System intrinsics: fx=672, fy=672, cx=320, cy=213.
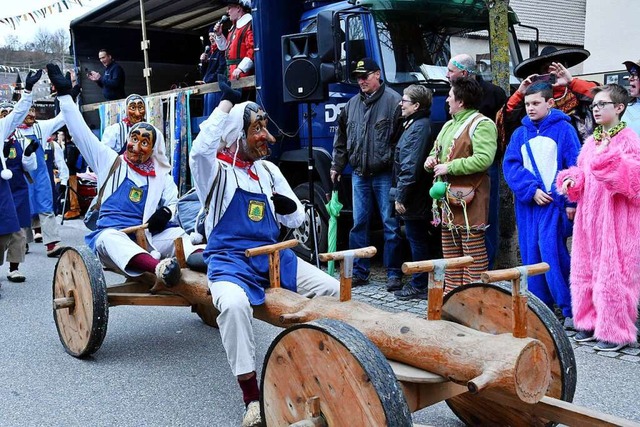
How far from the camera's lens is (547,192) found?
4.81 m

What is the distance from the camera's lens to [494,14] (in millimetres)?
6090

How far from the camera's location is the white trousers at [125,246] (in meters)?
4.61

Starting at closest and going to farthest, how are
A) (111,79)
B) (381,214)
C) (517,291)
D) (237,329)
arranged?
(517,291), (237,329), (381,214), (111,79)

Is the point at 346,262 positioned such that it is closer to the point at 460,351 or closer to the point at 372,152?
the point at 460,351

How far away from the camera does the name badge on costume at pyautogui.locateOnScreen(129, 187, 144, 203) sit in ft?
16.9

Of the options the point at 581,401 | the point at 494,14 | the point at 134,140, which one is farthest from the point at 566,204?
the point at 134,140

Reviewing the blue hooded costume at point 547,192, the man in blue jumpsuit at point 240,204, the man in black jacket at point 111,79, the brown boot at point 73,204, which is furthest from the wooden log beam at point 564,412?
the brown boot at point 73,204

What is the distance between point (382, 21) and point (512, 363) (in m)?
4.50

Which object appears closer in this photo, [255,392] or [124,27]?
[255,392]

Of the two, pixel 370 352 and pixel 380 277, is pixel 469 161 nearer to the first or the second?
pixel 380 277

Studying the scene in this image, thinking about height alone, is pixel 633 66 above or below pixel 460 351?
above

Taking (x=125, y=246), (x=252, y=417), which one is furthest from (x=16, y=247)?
(x=252, y=417)

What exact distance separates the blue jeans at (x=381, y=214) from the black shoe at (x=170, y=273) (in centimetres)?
246

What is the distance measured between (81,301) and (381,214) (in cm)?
282
